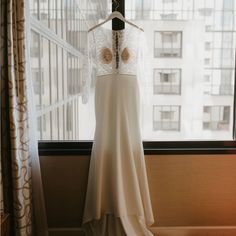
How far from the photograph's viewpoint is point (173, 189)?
208cm

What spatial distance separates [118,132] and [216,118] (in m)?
0.86

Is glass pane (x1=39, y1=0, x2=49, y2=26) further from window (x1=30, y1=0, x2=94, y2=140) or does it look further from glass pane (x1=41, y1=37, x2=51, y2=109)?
glass pane (x1=41, y1=37, x2=51, y2=109)

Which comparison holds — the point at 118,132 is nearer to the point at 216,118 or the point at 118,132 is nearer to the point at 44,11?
the point at 216,118

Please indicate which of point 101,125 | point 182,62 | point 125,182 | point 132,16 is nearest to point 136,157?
point 125,182

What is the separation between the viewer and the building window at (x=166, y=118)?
212cm

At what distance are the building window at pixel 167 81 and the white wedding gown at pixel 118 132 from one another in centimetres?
29

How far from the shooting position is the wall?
2033 mm

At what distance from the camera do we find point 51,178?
6.70 ft

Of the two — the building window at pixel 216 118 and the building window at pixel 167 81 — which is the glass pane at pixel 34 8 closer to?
the building window at pixel 167 81

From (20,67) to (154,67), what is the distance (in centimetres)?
99

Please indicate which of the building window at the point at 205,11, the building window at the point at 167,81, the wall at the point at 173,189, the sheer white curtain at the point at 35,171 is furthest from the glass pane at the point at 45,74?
the building window at the point at 205,11

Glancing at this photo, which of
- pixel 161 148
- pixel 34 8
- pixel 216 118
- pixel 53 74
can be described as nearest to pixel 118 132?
pixel 161 148

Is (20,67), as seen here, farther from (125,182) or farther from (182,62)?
(182,62)

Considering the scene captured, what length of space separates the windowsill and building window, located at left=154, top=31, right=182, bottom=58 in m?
0.68
